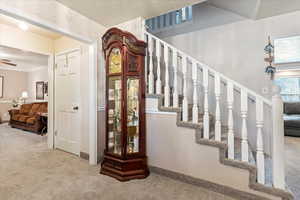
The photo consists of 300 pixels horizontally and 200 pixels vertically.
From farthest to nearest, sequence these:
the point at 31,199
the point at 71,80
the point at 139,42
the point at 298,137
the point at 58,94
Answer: the point at 298,137 < the point at 58,94 < the point at 71,80 < the point at 139,42 < the point at 31,199

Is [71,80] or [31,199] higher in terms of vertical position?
[71,80]

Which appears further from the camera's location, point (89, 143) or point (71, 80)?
point (71, 80)

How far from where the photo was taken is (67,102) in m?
3.34

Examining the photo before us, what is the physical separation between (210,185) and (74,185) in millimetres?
1662

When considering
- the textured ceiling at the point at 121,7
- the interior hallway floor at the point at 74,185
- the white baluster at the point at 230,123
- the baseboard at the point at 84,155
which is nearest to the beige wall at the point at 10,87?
the interior hallway floor at the point at 74,185

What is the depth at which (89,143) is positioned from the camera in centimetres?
274

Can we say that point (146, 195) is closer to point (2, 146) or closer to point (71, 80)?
point (71, 80)

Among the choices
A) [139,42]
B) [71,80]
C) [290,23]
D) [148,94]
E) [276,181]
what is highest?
[290,23]

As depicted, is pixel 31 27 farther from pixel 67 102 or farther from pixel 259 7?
pixel 259 7

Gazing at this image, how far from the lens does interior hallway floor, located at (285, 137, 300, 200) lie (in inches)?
73.8

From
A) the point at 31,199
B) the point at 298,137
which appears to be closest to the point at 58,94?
the point at 31,199

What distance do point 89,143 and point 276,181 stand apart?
256cm

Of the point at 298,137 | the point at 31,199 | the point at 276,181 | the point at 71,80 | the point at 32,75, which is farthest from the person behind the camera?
the point at 32,75

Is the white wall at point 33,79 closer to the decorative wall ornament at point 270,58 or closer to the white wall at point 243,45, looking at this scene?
the white wall at point 243,45
